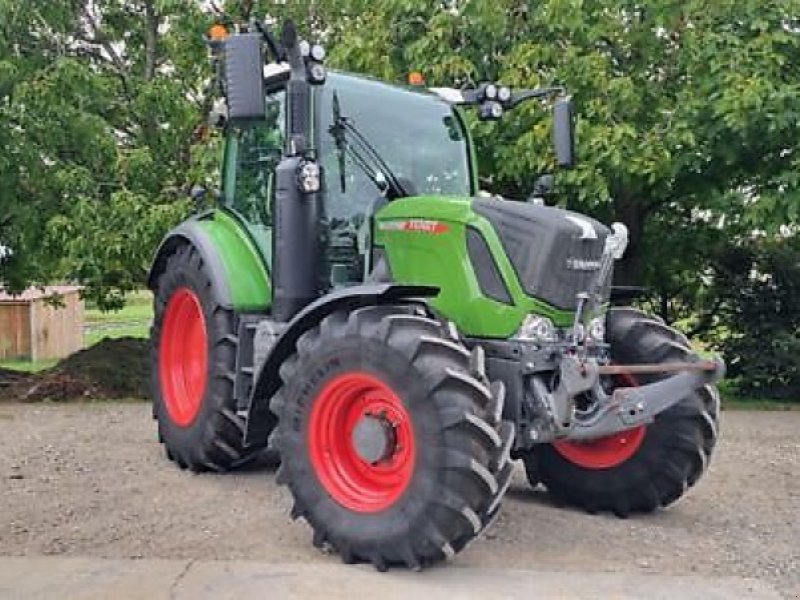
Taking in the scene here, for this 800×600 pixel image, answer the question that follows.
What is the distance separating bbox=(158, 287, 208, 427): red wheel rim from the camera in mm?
7056

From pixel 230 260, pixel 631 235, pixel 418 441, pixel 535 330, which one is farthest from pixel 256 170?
pixel 631 235

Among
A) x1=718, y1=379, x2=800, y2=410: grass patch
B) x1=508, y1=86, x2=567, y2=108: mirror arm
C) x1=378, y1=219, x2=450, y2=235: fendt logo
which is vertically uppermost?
x1=508, y1=86, x2=567, y2=108: mirror arm

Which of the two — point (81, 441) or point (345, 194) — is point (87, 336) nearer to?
point (81, 441)

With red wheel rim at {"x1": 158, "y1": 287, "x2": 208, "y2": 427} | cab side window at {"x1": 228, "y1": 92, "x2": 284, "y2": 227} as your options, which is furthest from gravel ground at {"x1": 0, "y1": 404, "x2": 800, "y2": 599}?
cab side window at {"x1": 228, "y1": 92, "x2": 284, "y2": 227}

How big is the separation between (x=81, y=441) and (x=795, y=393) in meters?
7.67

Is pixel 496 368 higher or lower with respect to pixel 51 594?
higher

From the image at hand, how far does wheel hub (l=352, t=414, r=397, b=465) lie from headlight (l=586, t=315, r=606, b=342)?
121 cm

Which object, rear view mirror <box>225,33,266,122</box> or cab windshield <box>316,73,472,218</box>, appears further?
cab windshield <box>316,73,472,218</box>

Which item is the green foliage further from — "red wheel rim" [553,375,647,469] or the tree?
the tree

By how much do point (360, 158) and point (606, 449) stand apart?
7.11 feet

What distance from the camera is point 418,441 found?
459 cm

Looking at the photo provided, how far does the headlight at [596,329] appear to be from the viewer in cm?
538

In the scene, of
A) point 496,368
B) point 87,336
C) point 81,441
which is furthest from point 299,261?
point 87,336

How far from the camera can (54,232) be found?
10172 millimetres
